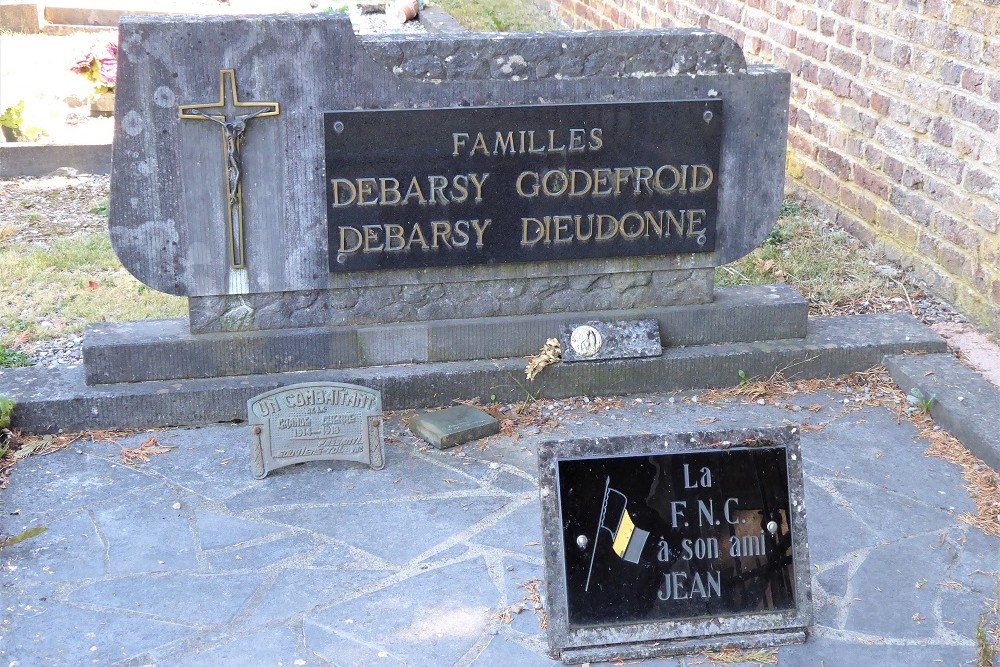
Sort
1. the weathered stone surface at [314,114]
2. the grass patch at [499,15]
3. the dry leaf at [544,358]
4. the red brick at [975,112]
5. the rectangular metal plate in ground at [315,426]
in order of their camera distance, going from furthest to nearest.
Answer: the grass patch at [499,15]
the red brick at [975,112]
the dry leaf at [544,358]
the weathered stone surface at [314,114]
the rectangular metal plate in ground at [315,426]

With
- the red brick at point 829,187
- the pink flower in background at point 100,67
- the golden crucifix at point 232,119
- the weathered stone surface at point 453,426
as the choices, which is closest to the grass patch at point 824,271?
the red brick at point 829,187

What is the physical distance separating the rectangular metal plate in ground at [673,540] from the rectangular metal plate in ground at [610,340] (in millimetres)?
1810

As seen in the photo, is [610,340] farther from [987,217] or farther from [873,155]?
[873,155]

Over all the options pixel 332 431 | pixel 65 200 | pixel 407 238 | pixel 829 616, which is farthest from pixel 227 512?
pixel 65 200

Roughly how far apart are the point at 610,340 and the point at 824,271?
1.81 meters

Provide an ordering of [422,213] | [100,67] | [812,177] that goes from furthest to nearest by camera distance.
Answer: [100,67] < [812,177] < [422,213]

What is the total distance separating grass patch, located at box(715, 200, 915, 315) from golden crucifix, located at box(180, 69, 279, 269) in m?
2.78

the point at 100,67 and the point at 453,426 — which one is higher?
the point at 100,67

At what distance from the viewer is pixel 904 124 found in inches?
249

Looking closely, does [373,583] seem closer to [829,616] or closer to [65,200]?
[829,616]

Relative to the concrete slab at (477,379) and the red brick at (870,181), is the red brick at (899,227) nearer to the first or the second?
the red brick at (870,181)

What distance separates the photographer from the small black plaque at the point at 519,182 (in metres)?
4.82

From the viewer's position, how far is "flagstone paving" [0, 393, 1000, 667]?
11.5 ft

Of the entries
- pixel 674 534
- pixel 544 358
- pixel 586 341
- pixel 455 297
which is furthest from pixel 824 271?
pixel 674 534
